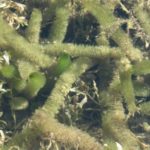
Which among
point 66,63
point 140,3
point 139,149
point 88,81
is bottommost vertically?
point 139,149

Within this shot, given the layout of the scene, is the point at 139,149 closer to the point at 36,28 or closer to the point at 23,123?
the point at 23,123

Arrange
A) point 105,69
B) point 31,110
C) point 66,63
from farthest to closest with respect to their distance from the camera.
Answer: point 105,69
point 31,110
point 66,63

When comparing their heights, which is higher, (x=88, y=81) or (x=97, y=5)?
(x=97, y=5)

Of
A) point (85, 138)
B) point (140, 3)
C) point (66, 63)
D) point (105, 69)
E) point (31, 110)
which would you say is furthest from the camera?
point (140, 3)

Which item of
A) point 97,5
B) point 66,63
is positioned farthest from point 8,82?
point 97,5

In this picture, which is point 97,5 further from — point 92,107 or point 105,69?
point 92,107

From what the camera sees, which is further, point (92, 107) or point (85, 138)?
A: point (92, 107)
